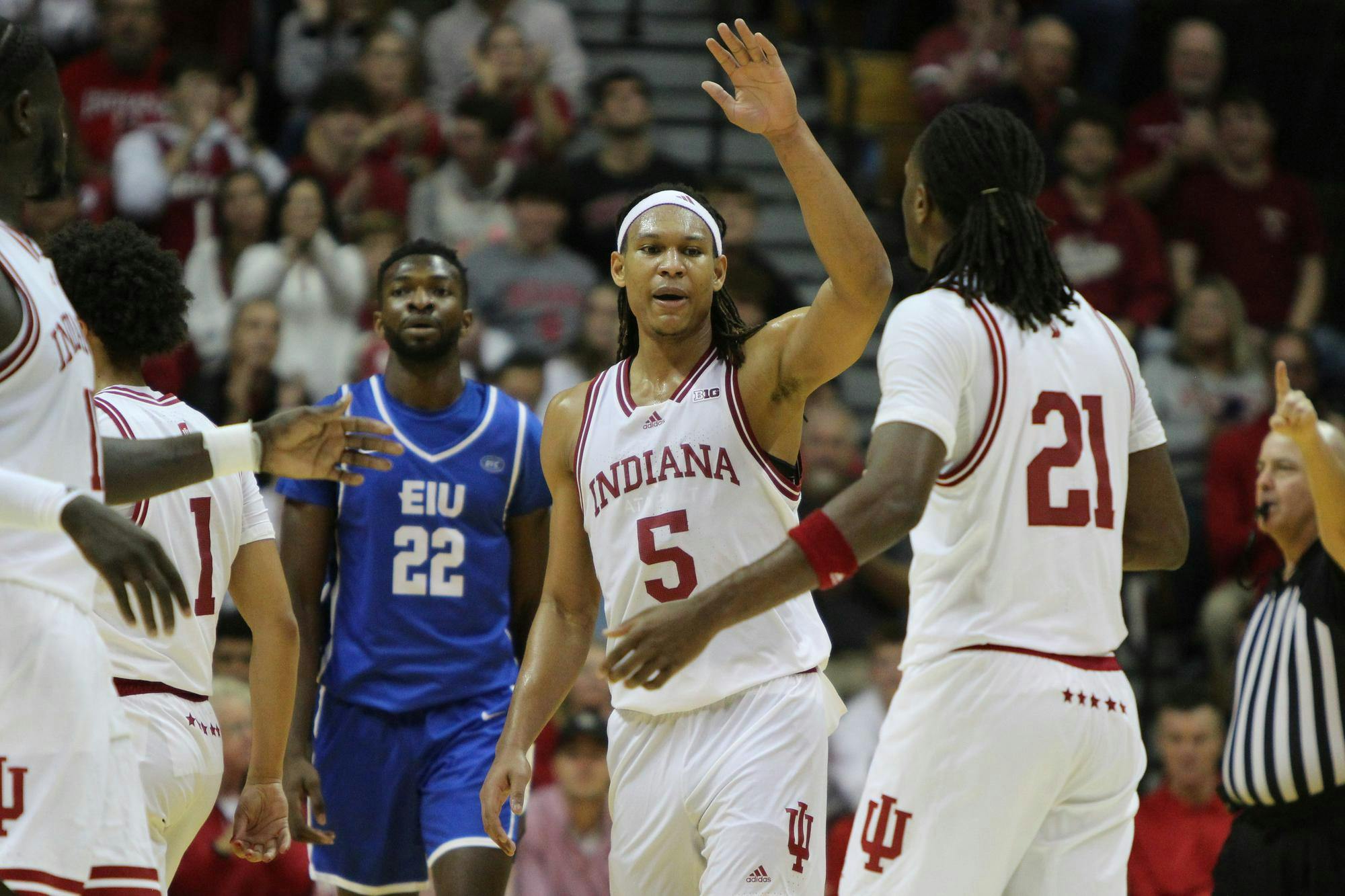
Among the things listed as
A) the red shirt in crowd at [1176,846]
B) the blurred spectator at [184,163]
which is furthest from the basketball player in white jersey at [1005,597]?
the blurred spectator at [184,163]

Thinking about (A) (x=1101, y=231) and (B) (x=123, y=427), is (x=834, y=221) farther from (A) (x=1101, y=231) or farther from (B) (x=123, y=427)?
(A) (x=1101, y=231)

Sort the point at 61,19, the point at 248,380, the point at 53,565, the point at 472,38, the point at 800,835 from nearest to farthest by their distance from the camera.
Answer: the point at 53,565 < the point at 800,835 < the point at 248,380 < the point at 61,19 < the point at 472,38

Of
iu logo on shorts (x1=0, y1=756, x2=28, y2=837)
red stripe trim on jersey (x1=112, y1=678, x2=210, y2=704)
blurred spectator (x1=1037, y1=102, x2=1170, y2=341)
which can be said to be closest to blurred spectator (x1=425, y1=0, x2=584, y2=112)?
blurred spectator (x1=1037, y1=102, x2=1170, y2=341)

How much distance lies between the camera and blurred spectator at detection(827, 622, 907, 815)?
29.2 feet

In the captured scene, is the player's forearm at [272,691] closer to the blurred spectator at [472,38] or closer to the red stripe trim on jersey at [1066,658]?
the red stripe trim on jersey at [1066,658]

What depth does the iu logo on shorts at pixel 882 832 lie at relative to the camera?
4328 mm

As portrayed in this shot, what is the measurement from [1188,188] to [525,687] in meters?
8.30

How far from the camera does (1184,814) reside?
8.47m

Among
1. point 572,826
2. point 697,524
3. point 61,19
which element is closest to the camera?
point 697,524

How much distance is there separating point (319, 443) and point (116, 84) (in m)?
7.89

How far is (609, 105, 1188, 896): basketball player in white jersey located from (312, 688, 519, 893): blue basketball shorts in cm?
202

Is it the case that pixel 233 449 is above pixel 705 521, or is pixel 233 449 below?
above

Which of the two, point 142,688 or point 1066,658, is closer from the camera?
point 1066,658

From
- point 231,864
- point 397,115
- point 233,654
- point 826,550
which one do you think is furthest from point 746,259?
point 826,550
